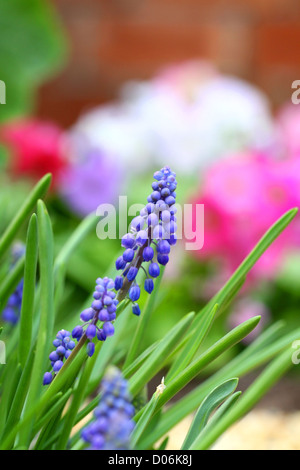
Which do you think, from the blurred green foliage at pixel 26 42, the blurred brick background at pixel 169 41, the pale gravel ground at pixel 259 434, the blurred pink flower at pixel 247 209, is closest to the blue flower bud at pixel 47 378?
the pale gravel ground at pixel 259 434

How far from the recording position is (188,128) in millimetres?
1047

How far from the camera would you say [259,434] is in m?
0.56

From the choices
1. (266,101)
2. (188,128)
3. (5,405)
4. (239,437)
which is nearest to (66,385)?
(5,405)

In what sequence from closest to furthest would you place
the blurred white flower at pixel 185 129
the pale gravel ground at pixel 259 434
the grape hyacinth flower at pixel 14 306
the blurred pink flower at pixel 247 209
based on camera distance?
the grape hyacinth flower at pixel 14 306 < the pale gravel ground at pixel 259 434 < the blurred pink flower at pixel 247 209 < the blurred white flower at pixel 185 129

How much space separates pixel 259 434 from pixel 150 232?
397 mm

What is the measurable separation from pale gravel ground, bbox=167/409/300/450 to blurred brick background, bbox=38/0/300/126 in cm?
91

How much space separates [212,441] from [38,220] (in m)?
0.09

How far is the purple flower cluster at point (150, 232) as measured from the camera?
0.21 meters

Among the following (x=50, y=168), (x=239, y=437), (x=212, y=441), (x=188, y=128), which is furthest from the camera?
(x=188, y=128)

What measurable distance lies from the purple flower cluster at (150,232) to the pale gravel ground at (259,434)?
0.30 meters

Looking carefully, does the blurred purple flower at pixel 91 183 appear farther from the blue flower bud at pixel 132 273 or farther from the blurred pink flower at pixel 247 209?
the blue flower bud at pixel 132 273

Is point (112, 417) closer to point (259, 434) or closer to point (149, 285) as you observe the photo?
point (149, 285)

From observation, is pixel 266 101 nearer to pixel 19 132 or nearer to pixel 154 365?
pixel 19 132

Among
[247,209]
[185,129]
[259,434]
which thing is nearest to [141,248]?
[259,434]
